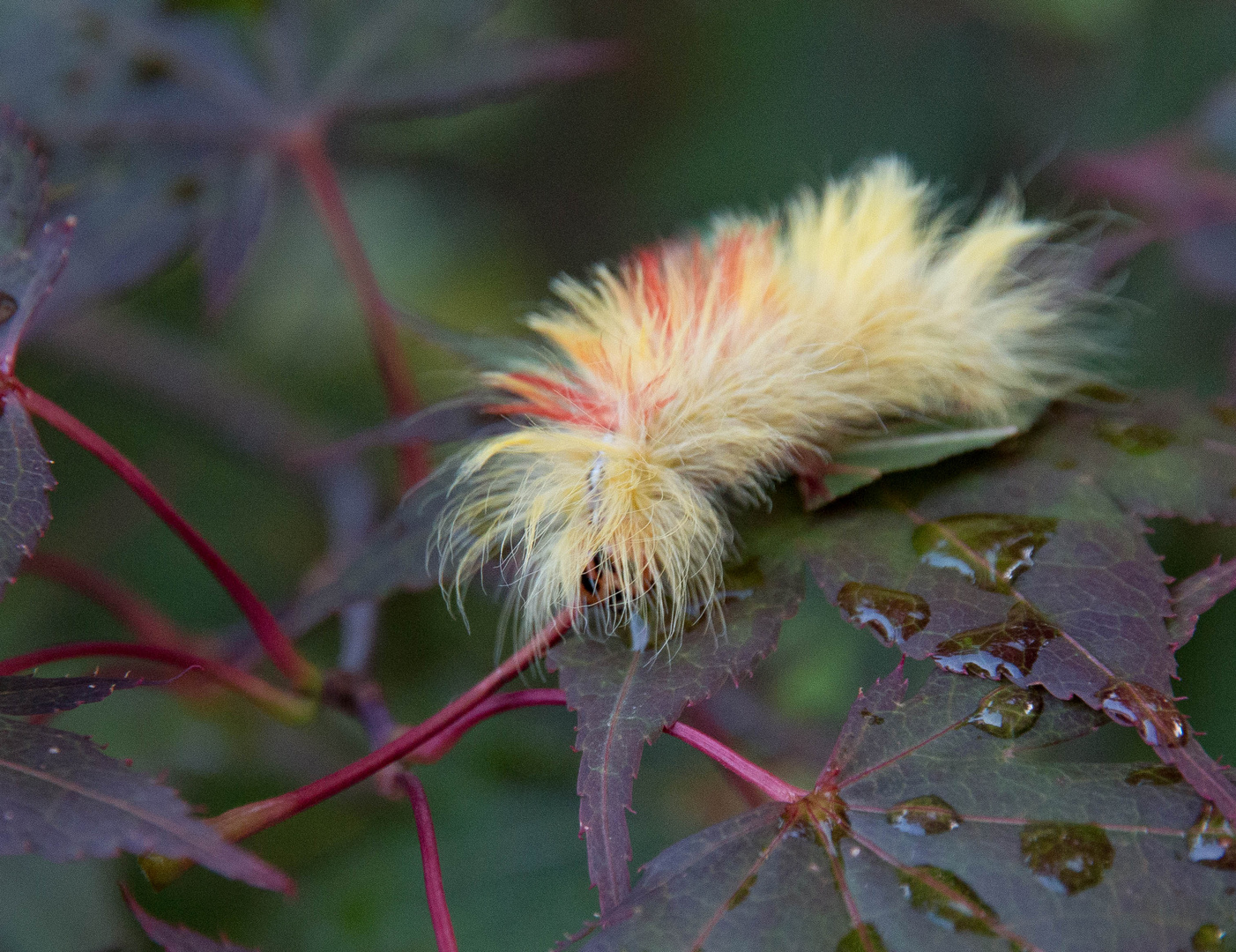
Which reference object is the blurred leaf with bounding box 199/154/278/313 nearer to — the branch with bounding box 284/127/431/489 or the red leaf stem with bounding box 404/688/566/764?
the branch with bounding box 284/127/431/489

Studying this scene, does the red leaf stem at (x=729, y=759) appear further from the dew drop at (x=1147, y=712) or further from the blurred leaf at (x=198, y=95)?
the blurred leaf at (x=198, y=95)

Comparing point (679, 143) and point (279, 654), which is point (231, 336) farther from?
point (279, 654)

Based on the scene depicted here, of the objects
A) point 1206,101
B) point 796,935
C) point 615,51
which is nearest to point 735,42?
point 615,51

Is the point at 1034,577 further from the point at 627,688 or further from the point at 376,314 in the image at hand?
the point at 376,314

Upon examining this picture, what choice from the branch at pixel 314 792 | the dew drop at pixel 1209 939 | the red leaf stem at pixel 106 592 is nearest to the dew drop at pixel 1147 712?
the dew drop at pixel 1209 939

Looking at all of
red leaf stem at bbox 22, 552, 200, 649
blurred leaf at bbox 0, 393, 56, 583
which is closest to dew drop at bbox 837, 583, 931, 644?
blurred leaf at bbox 0, 393, 56, 583

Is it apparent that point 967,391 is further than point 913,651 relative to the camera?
Yes
